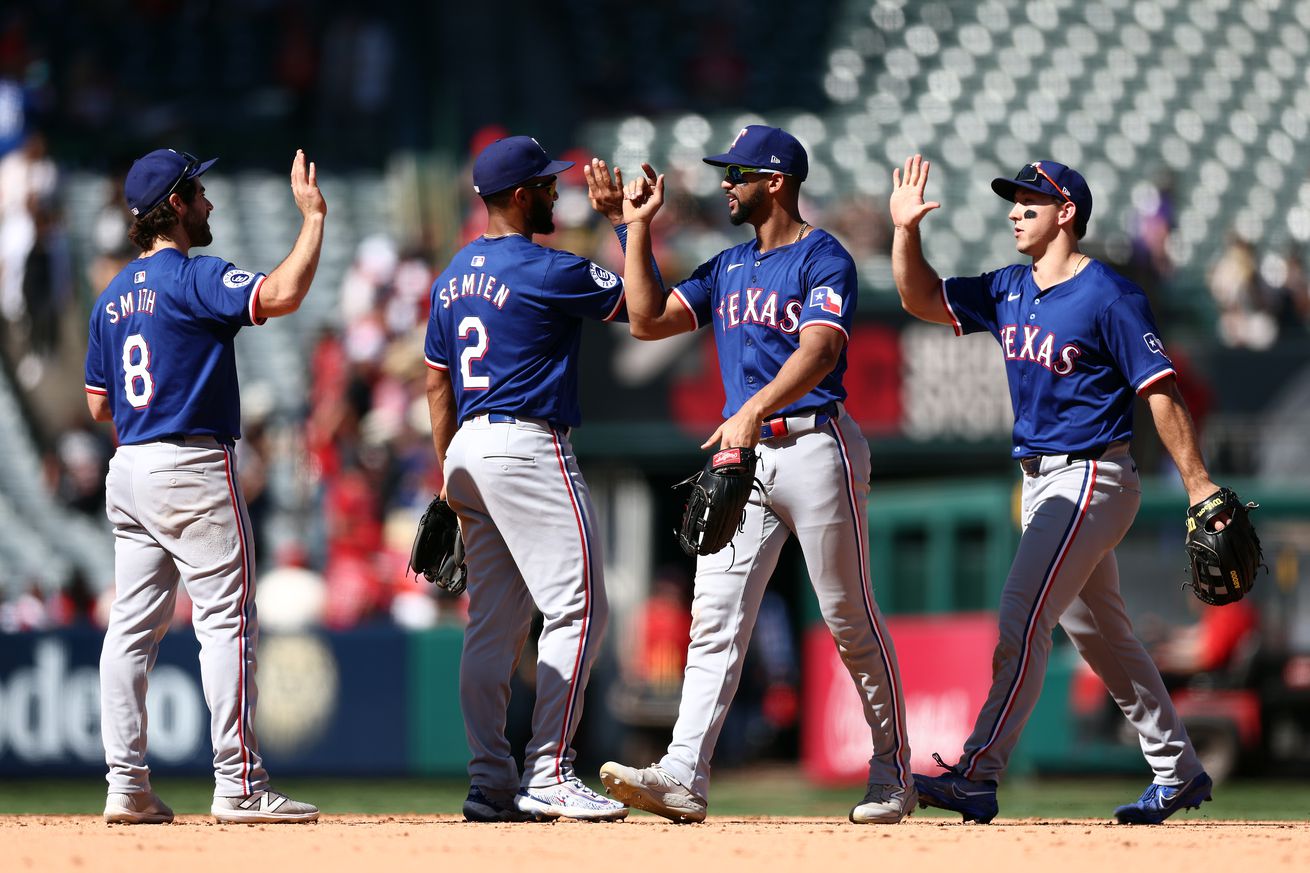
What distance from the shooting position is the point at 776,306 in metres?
6.29

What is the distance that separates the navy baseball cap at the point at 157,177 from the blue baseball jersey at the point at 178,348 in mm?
188

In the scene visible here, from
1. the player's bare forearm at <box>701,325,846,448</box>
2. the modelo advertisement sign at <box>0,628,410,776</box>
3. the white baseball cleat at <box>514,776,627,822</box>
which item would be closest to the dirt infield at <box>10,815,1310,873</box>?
the white baseball cleat at <box>514,776,627,822</box>

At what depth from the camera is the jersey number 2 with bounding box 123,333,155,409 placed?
625 centimetres

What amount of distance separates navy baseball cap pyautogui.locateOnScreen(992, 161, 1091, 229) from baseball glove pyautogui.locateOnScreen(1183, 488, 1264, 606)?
3.22 ft

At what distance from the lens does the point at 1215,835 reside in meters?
5.96

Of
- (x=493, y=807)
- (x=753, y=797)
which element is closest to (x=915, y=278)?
(x=493, y=807)

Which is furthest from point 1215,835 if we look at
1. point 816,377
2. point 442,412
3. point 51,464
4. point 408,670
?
point 51,464

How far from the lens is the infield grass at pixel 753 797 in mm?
9359

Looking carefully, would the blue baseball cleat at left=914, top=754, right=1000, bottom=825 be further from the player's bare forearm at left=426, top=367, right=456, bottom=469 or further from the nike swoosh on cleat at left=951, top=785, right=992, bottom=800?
the player's bare forearm at left=426, top=367, right=456, bottom=469

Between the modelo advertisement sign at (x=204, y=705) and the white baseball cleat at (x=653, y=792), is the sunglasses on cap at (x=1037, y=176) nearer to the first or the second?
the white baseball cleat at (x=653, y=792)

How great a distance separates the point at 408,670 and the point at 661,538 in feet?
15.2

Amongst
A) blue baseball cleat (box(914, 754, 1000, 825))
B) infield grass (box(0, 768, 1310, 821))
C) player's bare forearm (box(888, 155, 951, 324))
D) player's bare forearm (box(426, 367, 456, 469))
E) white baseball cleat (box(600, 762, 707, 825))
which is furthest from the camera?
infield grass (box(0, 768, 1310, 821))

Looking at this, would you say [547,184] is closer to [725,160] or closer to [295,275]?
[725,160]

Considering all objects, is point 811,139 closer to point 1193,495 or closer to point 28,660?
point 28,660
